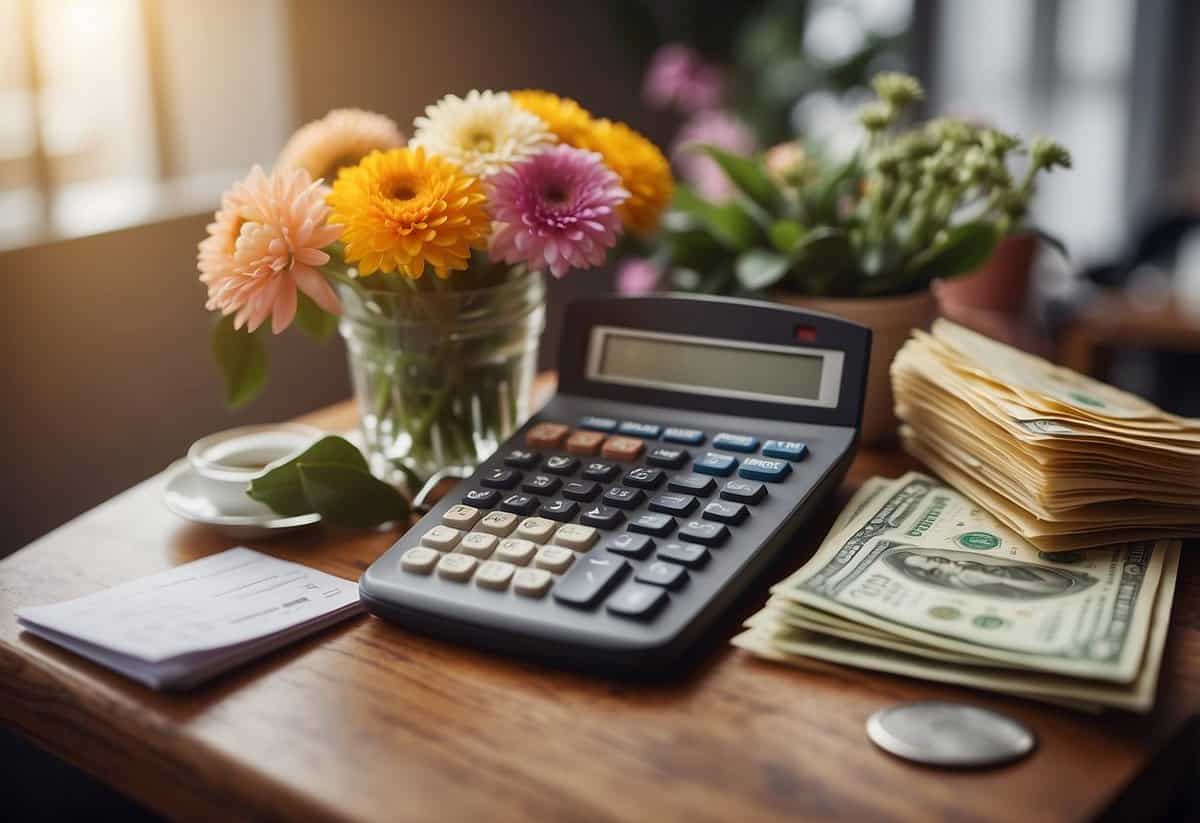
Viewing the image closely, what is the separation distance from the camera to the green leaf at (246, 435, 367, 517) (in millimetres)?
670

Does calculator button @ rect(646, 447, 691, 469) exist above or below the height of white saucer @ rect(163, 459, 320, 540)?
above

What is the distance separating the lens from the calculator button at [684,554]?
0.56m

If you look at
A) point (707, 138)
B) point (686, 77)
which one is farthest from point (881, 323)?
point (686, 77)

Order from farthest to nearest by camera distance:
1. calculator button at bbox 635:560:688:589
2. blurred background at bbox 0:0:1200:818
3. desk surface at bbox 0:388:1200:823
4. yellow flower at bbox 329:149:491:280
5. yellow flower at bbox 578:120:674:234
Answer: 1. blurred background at bbox 0:0:1200:818
2. yellow flower at bbox 578:120:674:234
3. yellow flower at bbox 329:149:491:280
4. calculator button at bbox 635:560:688:589
5. desk surface at bbox 0:388:1200:823

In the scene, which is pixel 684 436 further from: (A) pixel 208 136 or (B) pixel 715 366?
(A) pixel 208 136

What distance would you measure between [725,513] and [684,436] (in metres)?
0.10

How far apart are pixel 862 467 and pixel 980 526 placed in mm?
162

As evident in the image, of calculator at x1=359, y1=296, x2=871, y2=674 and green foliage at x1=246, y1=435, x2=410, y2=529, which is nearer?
calculator at x1=359, y1=296, x2=871, y2=674

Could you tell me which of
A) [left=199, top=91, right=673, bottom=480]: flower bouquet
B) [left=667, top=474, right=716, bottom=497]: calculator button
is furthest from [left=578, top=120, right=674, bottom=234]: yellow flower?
[left=667, top=474, right=716, bottom=497]: calculator button

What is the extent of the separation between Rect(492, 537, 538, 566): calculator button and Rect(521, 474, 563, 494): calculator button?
2.4 inches

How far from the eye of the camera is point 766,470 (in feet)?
2.09

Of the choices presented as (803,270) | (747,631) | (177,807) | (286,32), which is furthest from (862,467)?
(286,32)

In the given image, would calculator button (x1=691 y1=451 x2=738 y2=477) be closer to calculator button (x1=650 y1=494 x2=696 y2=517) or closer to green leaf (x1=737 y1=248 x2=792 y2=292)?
calculator button (x1=650 y1=494 x2=696 y2=517)

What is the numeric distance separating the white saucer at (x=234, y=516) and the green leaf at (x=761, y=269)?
35 cm
